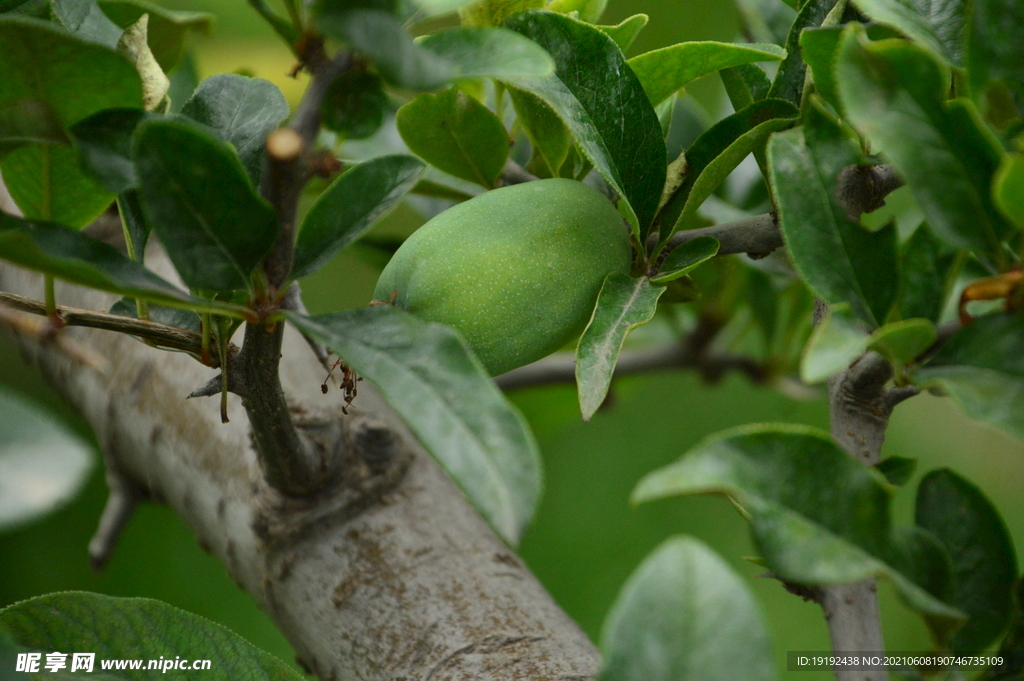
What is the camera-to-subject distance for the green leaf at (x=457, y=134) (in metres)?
0.32

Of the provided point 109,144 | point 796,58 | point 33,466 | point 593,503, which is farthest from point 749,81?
point 593,503

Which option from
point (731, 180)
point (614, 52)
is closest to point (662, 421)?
point (731, 180)

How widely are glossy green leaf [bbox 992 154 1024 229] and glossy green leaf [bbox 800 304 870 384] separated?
0.05 metres

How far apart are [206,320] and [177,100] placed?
312 millimetres

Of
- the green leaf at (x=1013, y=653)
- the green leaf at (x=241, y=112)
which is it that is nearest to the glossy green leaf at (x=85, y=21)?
the green leaf at (x=241, y=112)

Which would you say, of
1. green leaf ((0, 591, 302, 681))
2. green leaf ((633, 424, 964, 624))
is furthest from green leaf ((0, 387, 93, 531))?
green leaf ((633, 424, 964, 624))

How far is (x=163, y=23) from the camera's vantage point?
1.31 ft

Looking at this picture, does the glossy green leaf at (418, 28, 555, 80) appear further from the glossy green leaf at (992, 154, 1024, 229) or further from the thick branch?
the thick branch

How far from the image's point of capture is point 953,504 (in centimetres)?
25

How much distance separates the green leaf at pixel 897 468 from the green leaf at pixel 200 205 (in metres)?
0.21

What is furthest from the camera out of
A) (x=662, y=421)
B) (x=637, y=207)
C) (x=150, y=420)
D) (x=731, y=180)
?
(x=662, y=421)

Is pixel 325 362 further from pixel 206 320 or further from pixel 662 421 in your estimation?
pixel 662 421

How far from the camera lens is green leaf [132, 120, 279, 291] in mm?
204

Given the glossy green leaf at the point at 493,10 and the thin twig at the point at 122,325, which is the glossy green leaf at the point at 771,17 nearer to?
the glossy green leaf at the point at 493,10
